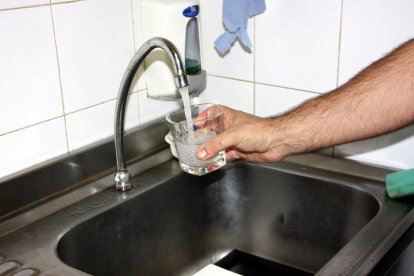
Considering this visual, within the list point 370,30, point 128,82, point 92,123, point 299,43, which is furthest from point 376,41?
point 92,123

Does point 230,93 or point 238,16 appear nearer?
point 238,16

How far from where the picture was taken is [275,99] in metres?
1.32

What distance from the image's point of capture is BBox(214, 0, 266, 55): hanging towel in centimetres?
125

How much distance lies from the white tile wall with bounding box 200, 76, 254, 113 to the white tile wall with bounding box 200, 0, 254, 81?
0.05 feet

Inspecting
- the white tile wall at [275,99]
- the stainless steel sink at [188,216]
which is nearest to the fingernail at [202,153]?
the stainless steel sink at [188,216]

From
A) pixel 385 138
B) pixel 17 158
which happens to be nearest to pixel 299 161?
pixel 385 138

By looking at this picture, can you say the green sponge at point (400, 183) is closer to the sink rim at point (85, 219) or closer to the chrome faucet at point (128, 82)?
the sink rim at point (85, 219)

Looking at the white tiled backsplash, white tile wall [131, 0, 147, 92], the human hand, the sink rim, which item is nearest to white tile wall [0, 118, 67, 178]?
the white tiled backsplash

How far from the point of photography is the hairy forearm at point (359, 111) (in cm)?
98

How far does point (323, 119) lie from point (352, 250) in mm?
236

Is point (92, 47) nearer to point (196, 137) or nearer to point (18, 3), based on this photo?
point (18, 3)

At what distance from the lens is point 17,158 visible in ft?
3.60

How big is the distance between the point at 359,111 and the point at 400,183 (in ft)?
0.57

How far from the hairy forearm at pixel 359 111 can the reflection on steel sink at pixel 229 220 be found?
171mm
